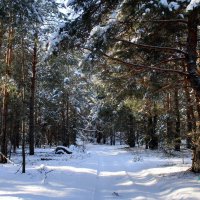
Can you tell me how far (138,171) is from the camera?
17844 mm

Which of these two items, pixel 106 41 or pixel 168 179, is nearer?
pixel 106 41

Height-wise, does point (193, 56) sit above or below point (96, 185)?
above

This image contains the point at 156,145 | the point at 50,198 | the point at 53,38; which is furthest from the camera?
the point at 156,145

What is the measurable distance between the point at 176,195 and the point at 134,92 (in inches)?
220

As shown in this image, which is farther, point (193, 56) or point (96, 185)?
point (96, 185)

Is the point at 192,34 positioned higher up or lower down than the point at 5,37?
lower down

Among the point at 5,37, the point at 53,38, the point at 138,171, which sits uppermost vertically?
the point at 5,37

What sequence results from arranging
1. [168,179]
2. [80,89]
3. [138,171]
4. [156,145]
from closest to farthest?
1. [168,179]
2. [138,171]
3. [156,145]
4. [80,89]

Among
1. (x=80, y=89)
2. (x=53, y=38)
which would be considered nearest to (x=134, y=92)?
(x=53, y=38)

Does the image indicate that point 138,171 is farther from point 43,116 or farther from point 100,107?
point 43,116

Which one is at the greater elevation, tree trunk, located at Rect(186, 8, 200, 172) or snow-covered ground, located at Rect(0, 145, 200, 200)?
tree trunk, located at Rect(186, 8, 200, 172)

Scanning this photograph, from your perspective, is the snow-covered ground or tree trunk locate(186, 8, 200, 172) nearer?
tree trunk locate(186, 8, 200, 172)

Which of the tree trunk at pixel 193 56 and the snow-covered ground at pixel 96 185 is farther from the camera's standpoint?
the snow-covered ground at pixel 96 185

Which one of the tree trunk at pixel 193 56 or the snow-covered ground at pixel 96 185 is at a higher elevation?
the tree trunk at pixel 193 56
